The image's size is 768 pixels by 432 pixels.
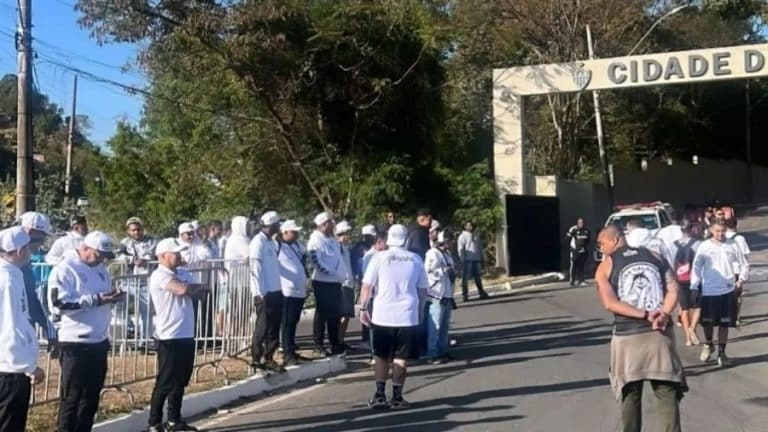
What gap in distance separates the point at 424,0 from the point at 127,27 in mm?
9956

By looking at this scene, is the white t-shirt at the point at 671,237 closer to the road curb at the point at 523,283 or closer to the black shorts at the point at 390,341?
the black shorts at the point at 390,341

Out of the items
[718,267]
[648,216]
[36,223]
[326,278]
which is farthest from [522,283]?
[36,223]

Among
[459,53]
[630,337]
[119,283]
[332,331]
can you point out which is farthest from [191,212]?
[630,337]

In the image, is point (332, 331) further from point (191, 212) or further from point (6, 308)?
point (191, 212)

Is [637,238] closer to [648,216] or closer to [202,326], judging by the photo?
[202,326]

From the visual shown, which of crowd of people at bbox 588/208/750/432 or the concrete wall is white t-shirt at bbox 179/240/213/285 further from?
the concrete wall

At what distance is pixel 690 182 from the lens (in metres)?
56.5

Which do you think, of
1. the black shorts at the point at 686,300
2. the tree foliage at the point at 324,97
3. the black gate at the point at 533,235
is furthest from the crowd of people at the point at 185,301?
the black gate at the point at 533,235

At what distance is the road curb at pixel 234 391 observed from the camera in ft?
30.1

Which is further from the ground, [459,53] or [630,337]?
[459,53]

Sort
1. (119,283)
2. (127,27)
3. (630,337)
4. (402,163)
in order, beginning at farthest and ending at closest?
(402,163) → (127,27) → (119,283) → (630,337)

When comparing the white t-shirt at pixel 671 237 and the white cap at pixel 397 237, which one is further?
the white t-shirt at pixel 671 237

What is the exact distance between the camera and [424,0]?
31.4 meters

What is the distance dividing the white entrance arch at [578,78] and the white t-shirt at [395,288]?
19210 millimetres
